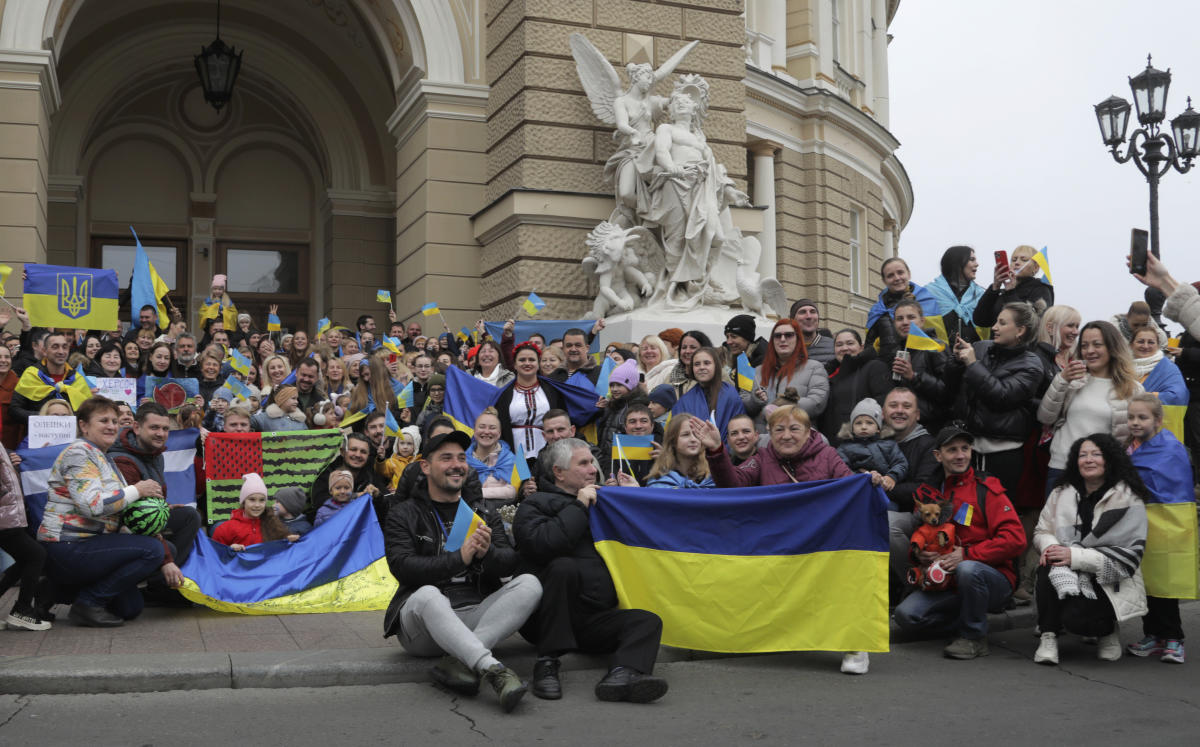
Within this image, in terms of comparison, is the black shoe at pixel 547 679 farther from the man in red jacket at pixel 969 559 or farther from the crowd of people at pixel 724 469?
the man in red jacket at pixel 969 559

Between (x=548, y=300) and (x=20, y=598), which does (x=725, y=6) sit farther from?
(x=20, y=598)

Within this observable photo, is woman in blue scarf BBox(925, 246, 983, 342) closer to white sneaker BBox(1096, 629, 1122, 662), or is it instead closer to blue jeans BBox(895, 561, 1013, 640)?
blue jeans BBox(895, 561, 1013, 640)

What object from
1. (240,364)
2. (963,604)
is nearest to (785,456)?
(963,604)

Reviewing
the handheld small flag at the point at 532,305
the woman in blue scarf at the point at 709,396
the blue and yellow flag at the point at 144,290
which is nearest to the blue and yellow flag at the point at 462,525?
the woman in blue scarf at the point at 709,396

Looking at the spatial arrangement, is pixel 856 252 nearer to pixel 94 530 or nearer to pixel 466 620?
pixel 94 530

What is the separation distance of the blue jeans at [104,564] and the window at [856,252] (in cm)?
2223

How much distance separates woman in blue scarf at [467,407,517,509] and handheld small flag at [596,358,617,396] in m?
1.31

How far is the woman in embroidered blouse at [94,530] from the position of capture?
7.23 metres

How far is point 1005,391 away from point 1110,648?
162cm

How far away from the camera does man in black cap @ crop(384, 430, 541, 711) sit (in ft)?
19.4

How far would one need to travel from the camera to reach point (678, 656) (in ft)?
22.8

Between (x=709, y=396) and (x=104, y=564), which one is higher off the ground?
(x=709, y=396)

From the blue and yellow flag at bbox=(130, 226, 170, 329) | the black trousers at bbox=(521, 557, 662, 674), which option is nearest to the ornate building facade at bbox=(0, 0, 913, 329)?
the blue and yellow flag at bbox=(130, 226, 170, 329)

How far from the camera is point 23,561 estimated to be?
23.4ft
